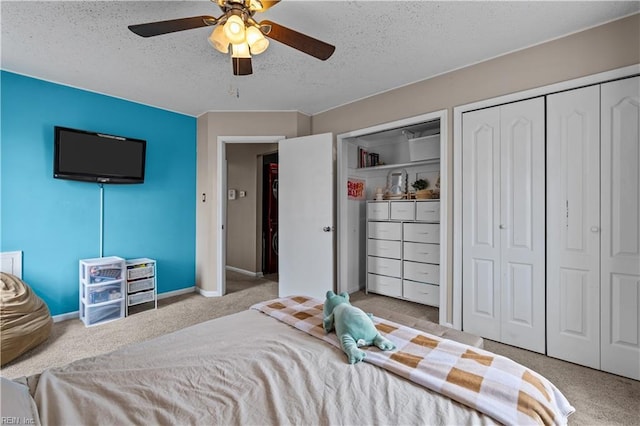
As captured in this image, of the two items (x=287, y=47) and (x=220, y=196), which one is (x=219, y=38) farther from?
(x=220, y=196)

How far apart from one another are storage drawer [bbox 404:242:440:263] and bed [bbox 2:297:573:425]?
2392 mm

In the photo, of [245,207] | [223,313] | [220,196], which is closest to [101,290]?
[223,313]

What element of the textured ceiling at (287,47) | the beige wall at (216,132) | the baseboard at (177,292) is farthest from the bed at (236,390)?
the baseboard at (177,292)

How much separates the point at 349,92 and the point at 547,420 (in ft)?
10.5

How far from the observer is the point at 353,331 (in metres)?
1.27

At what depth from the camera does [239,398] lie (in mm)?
939

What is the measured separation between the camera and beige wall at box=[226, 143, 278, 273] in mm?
5203

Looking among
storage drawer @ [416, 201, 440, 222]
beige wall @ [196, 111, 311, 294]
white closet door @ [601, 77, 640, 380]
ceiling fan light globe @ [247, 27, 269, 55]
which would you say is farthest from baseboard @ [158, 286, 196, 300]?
white closet door @ [601, 77, 640, 380]

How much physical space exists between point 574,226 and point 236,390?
2.57 meters

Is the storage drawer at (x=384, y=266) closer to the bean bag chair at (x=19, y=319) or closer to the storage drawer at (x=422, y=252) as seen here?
the storage drawer at (x=422, y=252)

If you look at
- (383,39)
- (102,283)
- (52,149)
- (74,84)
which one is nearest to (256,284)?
(102,283)

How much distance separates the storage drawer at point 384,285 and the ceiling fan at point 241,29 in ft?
9.55

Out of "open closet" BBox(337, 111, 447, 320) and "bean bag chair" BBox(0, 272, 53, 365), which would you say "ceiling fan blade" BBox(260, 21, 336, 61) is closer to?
"open closet" BBox(337, 111, 447, 320)

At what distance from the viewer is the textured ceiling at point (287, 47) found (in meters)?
1.97
